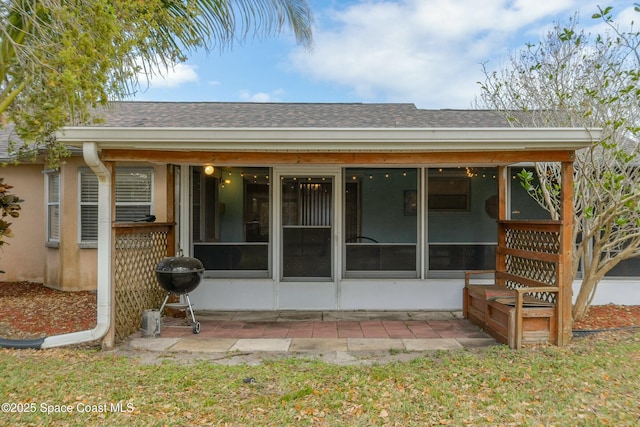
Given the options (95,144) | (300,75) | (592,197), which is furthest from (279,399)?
(300,75)

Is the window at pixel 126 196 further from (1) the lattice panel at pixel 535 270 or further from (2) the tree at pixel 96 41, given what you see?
(1) the lattice panel at pixel 535 270

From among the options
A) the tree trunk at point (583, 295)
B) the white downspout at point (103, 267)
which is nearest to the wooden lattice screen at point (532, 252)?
the tree trunk at point (583, 295)

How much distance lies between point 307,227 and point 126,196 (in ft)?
11.9

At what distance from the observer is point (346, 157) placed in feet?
16.3

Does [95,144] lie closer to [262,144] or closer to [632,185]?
[262,144]

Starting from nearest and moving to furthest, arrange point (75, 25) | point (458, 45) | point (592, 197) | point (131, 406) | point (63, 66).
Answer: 1. point (131, 406)
2. point (75, 25)
3. point (63, 66)
4. point (592, 197)
5. point (458, 45)

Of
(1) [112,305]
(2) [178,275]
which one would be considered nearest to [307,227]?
(2) [178,275]

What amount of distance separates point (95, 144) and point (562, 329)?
560cm

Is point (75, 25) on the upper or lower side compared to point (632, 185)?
upper

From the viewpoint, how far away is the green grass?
9.93 feet

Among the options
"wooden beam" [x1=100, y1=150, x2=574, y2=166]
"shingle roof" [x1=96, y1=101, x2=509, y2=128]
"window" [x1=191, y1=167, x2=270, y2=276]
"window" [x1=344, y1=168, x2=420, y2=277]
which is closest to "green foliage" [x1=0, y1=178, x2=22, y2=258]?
"shingle roof" [x1=96, y1=101, x2=509, y2=128]

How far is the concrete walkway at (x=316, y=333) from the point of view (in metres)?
4.71

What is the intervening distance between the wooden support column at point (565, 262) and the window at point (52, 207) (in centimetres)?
886

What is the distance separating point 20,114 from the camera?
430 cm
